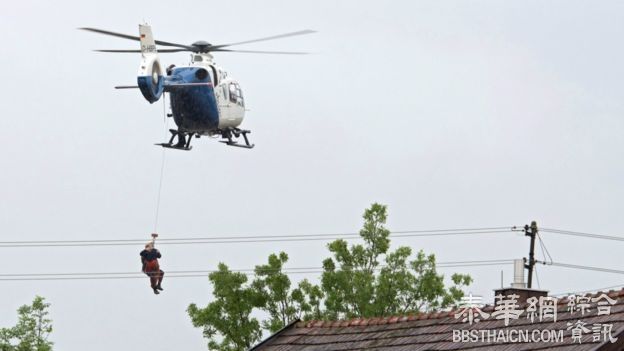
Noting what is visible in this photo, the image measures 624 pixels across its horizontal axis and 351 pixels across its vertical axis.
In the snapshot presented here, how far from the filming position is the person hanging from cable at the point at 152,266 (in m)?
51.6

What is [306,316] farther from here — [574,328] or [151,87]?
[574,328]

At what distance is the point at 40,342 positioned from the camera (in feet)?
257

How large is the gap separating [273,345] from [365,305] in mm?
26206

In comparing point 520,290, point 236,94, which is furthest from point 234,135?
point 520,290

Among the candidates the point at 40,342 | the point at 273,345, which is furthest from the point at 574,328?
the point at 40,342

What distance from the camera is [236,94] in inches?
2413

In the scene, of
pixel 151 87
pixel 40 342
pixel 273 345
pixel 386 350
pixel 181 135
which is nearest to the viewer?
pixel 386 350

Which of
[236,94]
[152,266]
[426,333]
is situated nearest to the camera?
[426,333]

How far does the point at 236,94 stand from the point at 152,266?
33.9 ft

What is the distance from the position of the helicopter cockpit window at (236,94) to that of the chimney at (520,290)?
21495 millimetres

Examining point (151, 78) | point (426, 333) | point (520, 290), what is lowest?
point (426, 333)

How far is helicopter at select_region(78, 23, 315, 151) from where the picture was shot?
5541cm

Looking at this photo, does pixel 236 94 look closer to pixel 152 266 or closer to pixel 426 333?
pixel 152 266

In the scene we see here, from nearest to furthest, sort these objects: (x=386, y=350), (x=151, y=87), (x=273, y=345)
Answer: (x=386, y=350)
(x=273, y=345)
(x=151, y=87)
